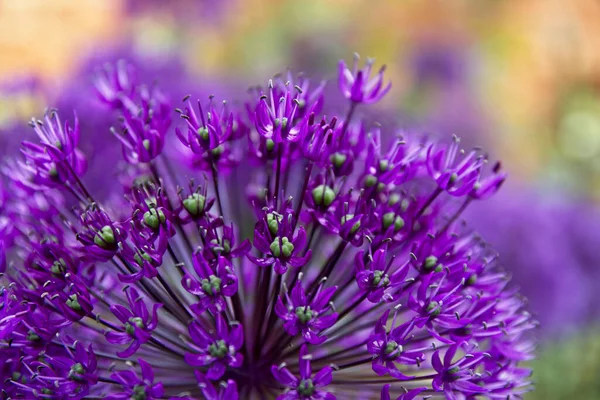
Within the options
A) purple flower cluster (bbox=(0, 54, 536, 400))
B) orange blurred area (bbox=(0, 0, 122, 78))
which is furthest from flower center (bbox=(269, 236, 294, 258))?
orange blurred area (bbox=(0, 0, 122, 78))

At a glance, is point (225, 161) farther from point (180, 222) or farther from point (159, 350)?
point (159, 350)

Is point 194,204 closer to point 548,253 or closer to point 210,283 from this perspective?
point 210,283

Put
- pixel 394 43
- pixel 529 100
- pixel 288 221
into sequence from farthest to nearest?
pixel 529 100 → pixel 394 43 → pixel 288 221

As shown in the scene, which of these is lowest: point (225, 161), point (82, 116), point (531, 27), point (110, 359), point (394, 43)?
point (110, 359)

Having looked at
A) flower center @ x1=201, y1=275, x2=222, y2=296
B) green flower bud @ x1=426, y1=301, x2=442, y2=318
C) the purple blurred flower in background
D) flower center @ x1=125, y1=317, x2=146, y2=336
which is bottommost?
flower center @ x1=125, y1=317, x2=146, y2=336

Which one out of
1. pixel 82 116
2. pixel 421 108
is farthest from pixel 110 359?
pixel 421 108

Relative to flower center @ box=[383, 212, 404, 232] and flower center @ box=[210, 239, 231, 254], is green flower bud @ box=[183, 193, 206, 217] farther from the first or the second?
flower center @ box=[383, 212, 404, 232]

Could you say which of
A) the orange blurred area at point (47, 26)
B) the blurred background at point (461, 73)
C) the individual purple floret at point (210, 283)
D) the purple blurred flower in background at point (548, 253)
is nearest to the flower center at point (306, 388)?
→ the individual purple floret at point (210, 283)
